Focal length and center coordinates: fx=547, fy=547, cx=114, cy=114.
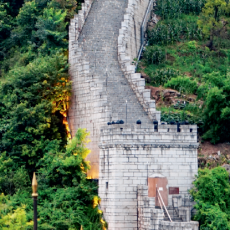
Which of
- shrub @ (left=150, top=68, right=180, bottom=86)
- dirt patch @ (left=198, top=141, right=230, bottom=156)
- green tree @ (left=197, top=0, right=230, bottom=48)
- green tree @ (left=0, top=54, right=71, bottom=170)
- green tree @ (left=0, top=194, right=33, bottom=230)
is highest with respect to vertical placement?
green tree @ (left=197, top=0, right=230, bottom=48)

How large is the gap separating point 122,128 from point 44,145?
5361 mm

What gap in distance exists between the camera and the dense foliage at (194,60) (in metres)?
31.6

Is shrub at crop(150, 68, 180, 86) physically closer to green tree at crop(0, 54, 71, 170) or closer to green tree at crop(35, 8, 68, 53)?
green tree at crop(35, 8, 68, 53)

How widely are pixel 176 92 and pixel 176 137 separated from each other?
8193 millimetres

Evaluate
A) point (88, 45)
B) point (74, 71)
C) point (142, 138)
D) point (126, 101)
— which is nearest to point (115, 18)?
point (88, 45)

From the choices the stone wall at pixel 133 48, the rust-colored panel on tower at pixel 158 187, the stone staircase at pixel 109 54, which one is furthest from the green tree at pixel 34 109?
the rust-colored panel on tower at pixel 158 187

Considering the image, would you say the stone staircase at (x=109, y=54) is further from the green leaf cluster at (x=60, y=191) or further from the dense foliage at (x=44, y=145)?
the green leaf cluster at (x=60, y=191)

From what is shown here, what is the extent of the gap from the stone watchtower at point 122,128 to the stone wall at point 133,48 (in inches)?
2.2

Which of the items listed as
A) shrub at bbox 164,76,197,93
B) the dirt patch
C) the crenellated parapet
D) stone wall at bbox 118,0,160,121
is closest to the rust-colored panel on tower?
the crenellated parapet

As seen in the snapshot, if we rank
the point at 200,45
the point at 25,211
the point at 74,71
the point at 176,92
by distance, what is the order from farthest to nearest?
the point at 200,45 < the point at 176,92 < the point at 74,71 < the point at 25,211

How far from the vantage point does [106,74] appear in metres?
31.3

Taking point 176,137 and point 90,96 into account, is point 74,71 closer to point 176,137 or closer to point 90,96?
point 90,96

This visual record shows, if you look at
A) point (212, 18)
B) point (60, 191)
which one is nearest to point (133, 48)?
point (212, 18)

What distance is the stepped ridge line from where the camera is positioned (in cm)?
2928
